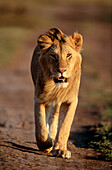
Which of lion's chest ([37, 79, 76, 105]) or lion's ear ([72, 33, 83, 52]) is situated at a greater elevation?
lion's ear ([72, 33, 83, 52])

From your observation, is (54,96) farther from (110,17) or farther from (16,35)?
(110,17)

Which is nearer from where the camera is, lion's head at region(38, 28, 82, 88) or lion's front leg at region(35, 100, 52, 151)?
lion's head at region(38, 28, 82, 88)

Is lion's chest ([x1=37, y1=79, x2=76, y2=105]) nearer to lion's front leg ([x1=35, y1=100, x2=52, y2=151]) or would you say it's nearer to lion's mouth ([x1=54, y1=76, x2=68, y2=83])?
lion's front leg ([x1=35, y1=100, x2=52, y2=151])

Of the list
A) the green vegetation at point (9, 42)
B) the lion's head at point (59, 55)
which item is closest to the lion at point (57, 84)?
the lion's head at point (59, 55)

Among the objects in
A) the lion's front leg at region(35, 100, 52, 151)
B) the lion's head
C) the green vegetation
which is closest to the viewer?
the lion's head

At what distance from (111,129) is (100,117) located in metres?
1.15

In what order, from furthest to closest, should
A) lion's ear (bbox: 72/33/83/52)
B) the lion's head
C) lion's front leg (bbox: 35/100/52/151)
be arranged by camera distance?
1. lion's ear (bbox: 72/33/83/52)
2. lion's front leg (bbox: 35/100/52/151)
3. the lion's head

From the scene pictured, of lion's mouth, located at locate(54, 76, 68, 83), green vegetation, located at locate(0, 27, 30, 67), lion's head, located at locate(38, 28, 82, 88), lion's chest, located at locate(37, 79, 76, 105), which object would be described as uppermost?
green vegetation, located at locate(0, 27, 30, 67)

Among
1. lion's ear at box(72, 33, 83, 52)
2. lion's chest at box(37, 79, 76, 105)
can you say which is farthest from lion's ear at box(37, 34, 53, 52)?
lion's chest at box(37, 79, 76, 105)

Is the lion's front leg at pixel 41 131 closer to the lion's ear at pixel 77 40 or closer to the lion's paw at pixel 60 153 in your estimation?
the lion's paw at pixel 60 153

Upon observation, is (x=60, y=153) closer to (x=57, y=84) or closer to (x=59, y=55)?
(x=57, y=84)

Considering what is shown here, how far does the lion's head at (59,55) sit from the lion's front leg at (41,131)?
0.40m

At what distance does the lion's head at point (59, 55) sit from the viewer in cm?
418

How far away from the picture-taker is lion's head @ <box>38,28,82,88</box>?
418 cm
